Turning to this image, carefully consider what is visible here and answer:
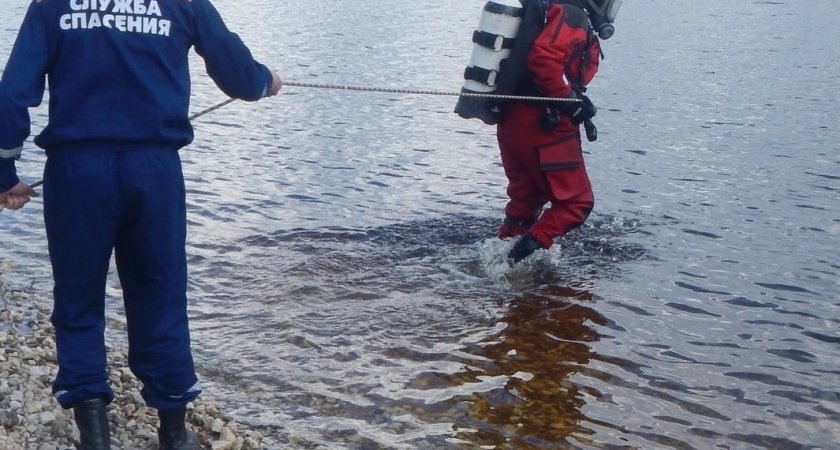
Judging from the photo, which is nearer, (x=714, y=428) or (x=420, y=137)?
(x=714, y=428)

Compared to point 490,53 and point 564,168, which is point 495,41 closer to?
point 490,53

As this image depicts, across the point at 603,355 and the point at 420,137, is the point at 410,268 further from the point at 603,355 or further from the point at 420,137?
the point at 420,137

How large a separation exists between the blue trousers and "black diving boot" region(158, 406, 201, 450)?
7 cm

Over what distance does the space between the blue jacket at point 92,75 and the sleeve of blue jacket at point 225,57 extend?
0.14 metres

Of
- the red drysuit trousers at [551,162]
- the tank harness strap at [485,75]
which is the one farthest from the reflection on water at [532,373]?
the tank harness strap at [485,75]

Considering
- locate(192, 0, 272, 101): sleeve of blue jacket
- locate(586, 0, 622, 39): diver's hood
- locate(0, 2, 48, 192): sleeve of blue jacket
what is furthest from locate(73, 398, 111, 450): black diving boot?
locate(586, 0, 622, 39): diver's hood

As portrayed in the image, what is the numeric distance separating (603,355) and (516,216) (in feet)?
6.05

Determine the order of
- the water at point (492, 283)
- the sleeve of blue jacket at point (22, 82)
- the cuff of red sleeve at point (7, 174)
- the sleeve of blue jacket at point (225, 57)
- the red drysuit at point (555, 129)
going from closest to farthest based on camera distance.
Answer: the sleeve of blue jacket at point (22, 82) → the cuff of red sleeve at point (7, 174) → the sleeve of blue jacket at point (225, 57) → the water at point (492, 283) → the red drysuit at point (555, 129)

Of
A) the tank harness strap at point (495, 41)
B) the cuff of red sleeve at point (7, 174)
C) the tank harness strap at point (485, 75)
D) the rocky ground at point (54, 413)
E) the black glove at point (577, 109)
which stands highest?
the tank harness strap at point (495, 41)

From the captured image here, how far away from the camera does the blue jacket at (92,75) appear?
3721 mm

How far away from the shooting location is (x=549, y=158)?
7.14 metres

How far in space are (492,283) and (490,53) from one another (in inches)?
71.2

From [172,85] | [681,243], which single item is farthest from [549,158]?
[172,85]

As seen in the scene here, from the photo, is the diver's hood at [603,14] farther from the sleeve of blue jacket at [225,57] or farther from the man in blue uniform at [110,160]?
the man in blue uniform at [110,160]
